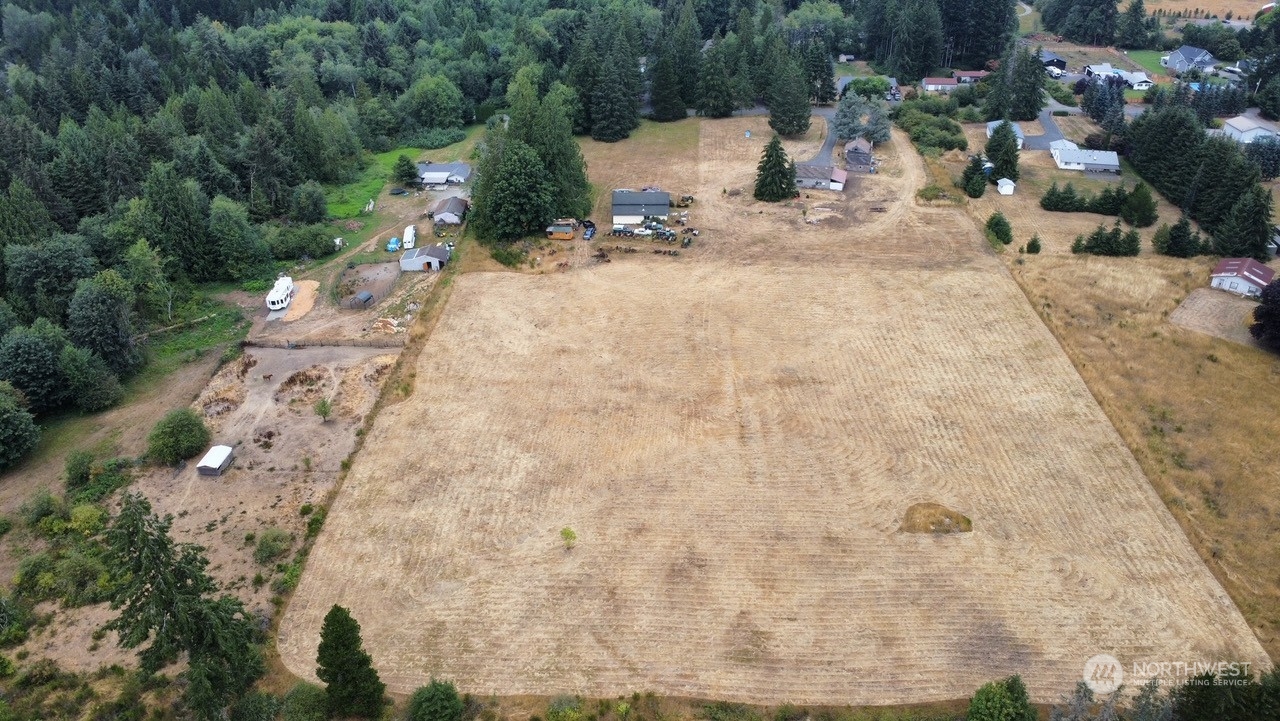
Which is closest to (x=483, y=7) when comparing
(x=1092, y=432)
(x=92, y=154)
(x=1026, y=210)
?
(x=92, y=154)

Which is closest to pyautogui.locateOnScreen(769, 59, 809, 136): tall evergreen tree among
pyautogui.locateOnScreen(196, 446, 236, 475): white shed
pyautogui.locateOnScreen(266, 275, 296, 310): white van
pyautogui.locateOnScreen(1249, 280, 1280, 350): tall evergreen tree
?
pyautogui.locateOnScreen(1249, 280, 1280, 350): tall evergreen tree

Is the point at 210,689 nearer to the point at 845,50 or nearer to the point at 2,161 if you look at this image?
the point at 2,161

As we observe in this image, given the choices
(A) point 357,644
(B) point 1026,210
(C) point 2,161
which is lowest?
(B) point 1026,210

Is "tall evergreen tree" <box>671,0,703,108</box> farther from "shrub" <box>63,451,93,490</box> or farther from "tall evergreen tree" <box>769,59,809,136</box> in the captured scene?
"shrub" <box>63,451,93,490</box>

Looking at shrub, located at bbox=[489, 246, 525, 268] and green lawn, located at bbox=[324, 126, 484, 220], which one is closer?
shrub, located at bbox=[489, 246, 525, 268]

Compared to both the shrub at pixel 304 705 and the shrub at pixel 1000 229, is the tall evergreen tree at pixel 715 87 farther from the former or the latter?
the shrub at pixel 304 705

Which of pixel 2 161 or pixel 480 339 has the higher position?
pixel 2 161

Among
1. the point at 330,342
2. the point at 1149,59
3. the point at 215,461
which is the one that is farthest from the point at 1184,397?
the point at 1149,59
